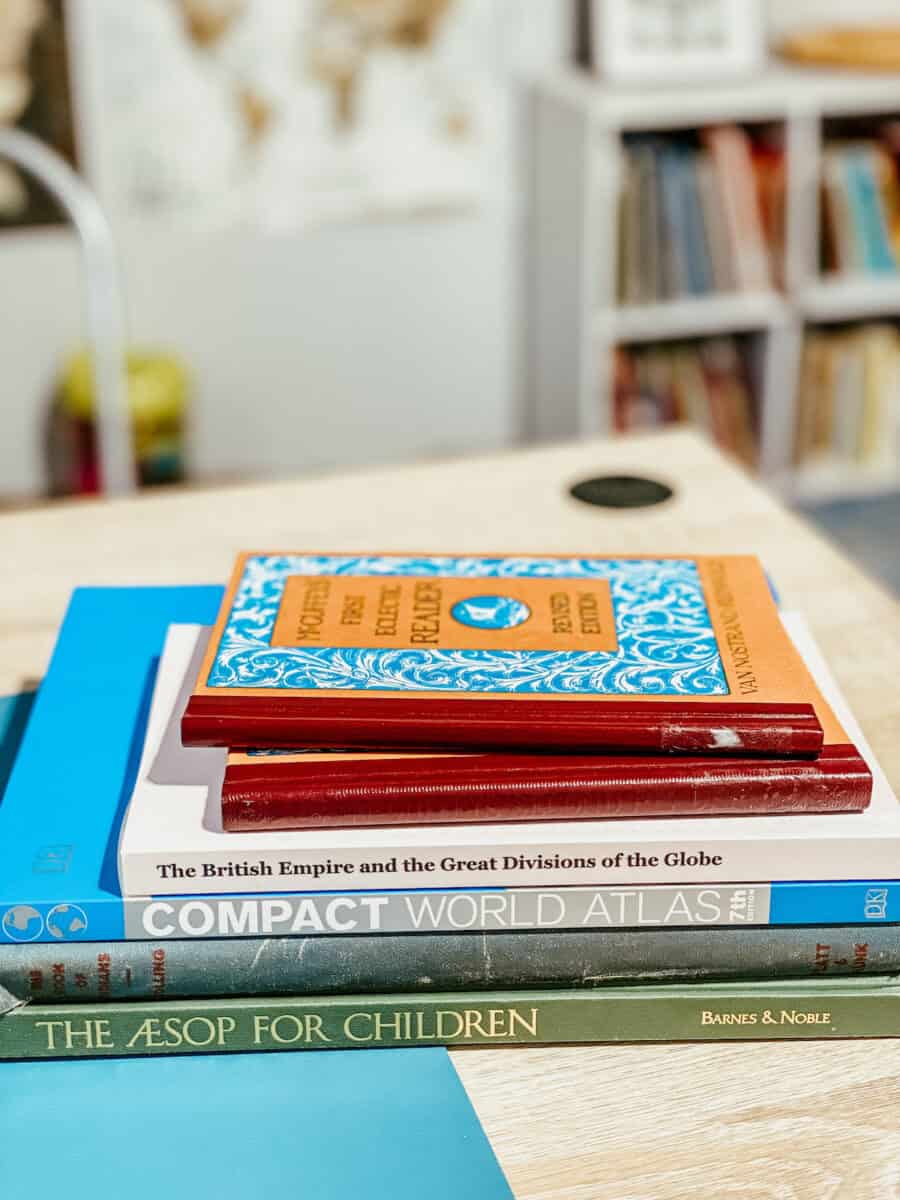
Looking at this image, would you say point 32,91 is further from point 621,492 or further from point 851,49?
point 621,492

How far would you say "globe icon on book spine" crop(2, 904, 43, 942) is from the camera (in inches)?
25.8

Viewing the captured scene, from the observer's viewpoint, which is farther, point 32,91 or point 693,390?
point 693,390

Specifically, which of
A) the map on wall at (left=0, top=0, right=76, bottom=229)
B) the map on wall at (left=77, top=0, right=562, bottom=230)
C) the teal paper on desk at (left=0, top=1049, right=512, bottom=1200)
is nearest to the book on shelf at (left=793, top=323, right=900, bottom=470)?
the map on wall at (left=77, top=0, right=562, bottom=230)

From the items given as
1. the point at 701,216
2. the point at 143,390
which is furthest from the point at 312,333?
the point at 701,216

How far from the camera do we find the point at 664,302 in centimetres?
292

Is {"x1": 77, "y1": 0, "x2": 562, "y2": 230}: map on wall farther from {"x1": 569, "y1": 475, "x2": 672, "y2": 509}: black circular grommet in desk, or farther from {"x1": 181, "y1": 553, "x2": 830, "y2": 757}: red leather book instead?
{"x1": 181, "y1": 553, "x2": 830, "y2": 757}: red leather book

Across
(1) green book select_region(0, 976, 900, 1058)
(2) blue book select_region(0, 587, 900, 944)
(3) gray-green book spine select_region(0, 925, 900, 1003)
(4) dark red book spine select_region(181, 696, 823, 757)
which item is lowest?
(1) green book select_region(0, 976, 900, 1058)

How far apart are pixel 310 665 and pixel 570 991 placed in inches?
7.8

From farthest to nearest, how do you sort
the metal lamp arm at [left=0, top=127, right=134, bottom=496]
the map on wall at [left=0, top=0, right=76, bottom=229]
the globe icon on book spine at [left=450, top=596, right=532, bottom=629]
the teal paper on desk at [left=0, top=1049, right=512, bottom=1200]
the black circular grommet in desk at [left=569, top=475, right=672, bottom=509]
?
the map on wall at [left=0, top=0, right=76, bottom=229], the metal lamp arm at [left=0, top=127, right=134, bottom=496], the black circular grommet in desk at [left=569, top=475, right=672, bottom=509], the globe icon on book spine at [left=450, top=596, right=532, bottom=629], the teal paper on desk at [left=0, top=1049, right=512, bottom=1200]

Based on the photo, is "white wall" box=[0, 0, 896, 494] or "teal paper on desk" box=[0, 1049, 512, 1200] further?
"white wall" box=[0, 0, 896, 494]

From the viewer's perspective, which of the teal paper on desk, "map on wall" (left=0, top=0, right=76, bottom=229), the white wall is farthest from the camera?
the white wall

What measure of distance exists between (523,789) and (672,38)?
2.53m

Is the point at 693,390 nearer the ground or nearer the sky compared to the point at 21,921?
nearer the ground

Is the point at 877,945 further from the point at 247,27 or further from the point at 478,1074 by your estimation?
the point at 247,27
